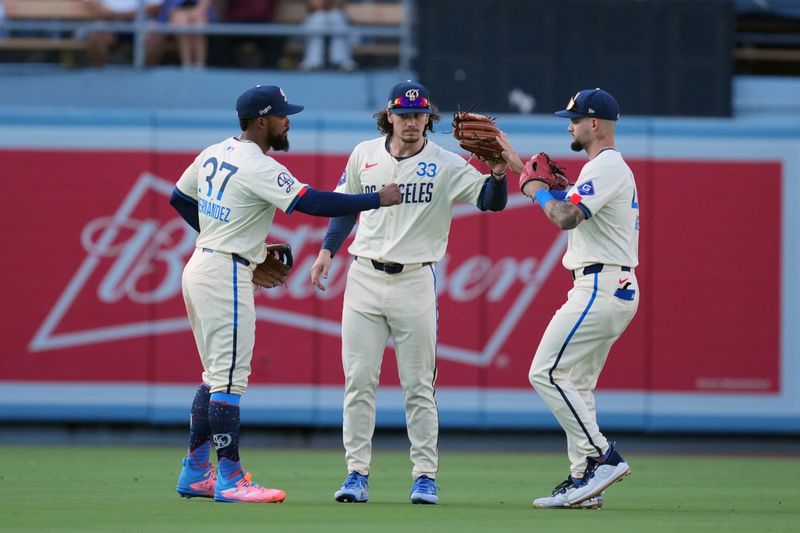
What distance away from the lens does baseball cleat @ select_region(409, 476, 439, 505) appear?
6.70m

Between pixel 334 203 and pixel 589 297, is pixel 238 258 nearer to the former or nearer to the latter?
pixel 334 203

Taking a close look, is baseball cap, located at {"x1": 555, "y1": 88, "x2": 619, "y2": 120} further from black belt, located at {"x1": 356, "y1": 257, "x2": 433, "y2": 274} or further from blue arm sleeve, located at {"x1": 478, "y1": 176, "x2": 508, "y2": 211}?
black belt, located at {"x1": 356, "y1": 257, "x2": 433, "y2": 274}

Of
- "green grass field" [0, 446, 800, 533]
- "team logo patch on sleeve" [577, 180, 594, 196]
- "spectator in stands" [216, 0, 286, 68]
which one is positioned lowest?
"green grass field" [0, 446, 800, 533]

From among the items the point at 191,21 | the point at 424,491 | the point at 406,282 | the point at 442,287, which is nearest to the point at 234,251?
the point at 406,282

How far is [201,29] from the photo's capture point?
12422mm

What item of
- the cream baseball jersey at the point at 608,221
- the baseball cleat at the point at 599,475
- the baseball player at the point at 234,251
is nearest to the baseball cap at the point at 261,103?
the baseball player at the point at 234,251

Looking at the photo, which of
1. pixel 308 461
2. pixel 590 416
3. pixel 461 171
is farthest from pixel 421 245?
pixel 308 461

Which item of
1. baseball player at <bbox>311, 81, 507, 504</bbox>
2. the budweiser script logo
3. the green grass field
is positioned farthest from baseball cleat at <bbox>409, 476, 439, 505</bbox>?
the budweiser script logo

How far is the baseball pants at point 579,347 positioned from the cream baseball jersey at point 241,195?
1.44 metres

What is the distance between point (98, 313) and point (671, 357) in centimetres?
490

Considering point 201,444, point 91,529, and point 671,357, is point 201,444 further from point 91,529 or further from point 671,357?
point 671,357

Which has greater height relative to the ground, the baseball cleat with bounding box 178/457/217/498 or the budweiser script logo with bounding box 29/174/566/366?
the budweiser script logo with bounding box 29/174/566/366

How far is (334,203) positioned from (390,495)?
181 centimetres

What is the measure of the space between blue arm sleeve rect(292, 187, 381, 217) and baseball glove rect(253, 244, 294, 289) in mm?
609
